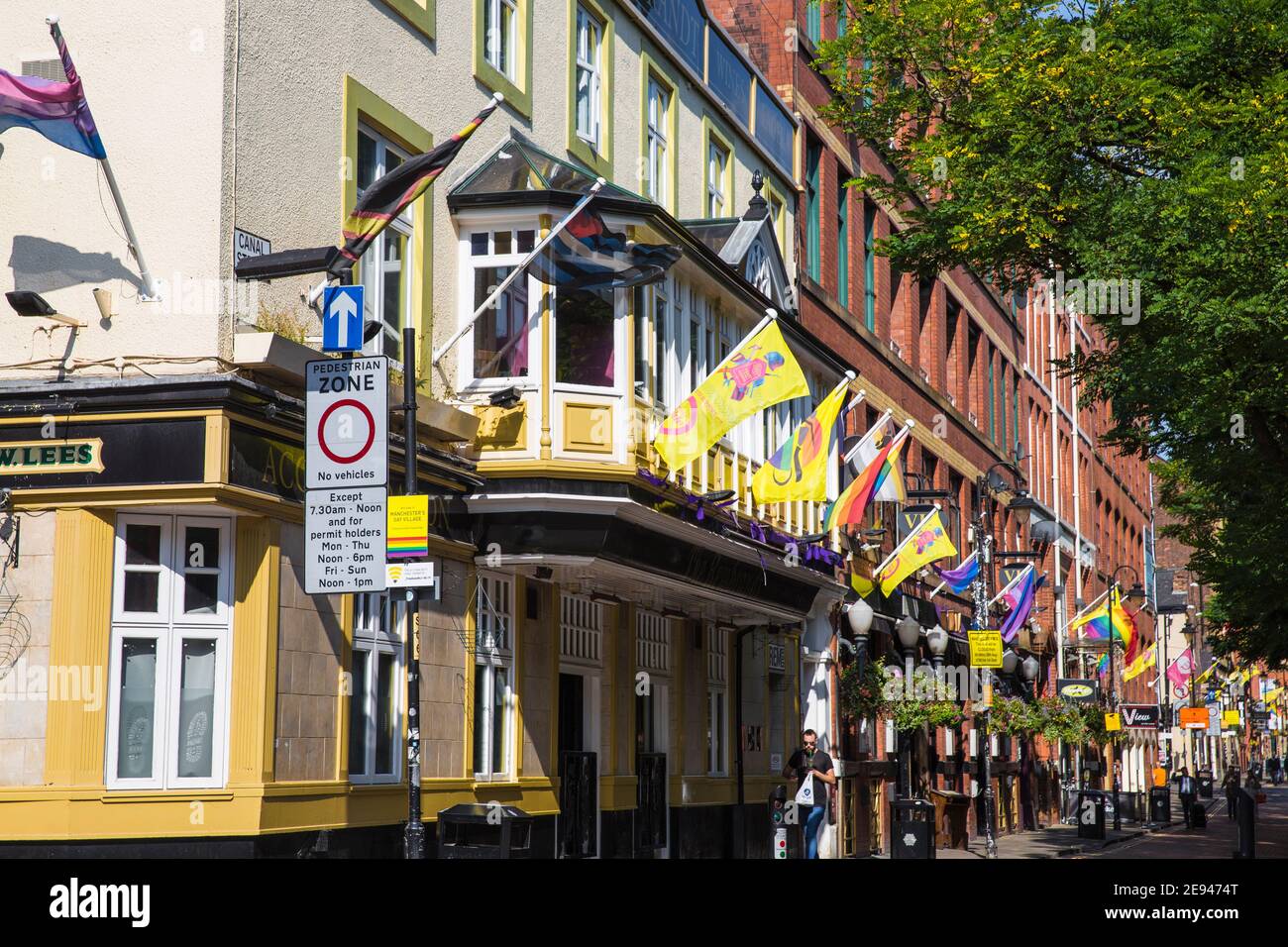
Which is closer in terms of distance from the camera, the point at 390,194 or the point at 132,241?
the point at 132,241

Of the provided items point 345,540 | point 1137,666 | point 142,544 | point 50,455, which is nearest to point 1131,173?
point 345,540

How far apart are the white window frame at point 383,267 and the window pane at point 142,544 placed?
10.8 ft

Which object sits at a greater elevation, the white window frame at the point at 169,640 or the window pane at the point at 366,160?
the window pane at the point at 366,160

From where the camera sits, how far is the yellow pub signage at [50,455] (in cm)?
1397

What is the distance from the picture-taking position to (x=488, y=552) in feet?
61.4

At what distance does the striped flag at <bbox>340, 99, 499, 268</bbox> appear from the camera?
15.3 m

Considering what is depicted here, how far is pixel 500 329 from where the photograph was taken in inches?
756

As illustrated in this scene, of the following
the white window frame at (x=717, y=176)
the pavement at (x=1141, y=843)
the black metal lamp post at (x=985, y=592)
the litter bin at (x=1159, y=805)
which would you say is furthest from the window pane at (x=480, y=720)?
the litter bin at (x=1159, y=805)

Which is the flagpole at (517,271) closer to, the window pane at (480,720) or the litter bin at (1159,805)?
the window pane at (480,720)

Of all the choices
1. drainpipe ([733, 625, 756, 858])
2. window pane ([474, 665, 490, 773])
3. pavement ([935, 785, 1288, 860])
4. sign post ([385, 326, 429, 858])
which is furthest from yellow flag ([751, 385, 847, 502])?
sign post ([385, 326, 429, 858])

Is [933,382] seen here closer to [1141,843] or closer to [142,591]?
[1141,843]

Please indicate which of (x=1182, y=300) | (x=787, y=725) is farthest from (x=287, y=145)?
(x=787, y=725)

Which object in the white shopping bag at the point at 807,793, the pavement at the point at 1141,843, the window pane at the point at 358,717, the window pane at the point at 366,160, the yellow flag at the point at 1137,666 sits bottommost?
the pavement at the point at 1141,843

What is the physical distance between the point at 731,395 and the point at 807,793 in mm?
6959
